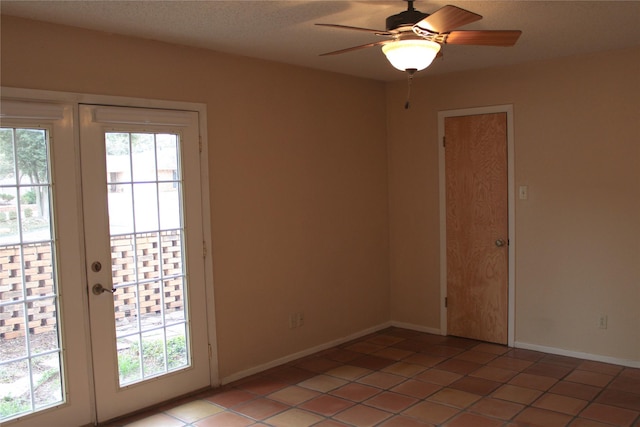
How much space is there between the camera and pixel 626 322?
4.12m

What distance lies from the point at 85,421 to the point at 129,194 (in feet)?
4.48

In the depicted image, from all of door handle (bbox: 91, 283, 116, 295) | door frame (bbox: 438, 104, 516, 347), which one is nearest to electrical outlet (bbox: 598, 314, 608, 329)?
door frame (bbox: 438, 104, 516, 347)

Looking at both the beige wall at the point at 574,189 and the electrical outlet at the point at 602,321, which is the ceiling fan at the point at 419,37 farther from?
the electrical outlet at the point at 602,321

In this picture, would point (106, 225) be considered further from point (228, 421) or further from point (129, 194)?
point (228, 421)

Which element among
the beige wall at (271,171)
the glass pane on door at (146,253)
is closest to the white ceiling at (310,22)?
the beige wall at (271,171)

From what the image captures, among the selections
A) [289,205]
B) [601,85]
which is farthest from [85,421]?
[601,85]

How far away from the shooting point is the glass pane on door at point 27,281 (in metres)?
2.91

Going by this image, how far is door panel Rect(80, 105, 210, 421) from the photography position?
328 centimetres

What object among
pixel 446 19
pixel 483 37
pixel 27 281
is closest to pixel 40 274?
pixel 27 281

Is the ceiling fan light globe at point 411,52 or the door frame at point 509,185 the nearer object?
the ceiling fan light globe at point 411,52

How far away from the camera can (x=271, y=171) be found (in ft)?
14.0

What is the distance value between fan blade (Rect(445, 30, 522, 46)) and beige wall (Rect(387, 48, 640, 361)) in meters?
1.85

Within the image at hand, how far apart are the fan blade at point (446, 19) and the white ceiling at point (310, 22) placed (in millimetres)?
454

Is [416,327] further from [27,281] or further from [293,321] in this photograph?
[27,281]
